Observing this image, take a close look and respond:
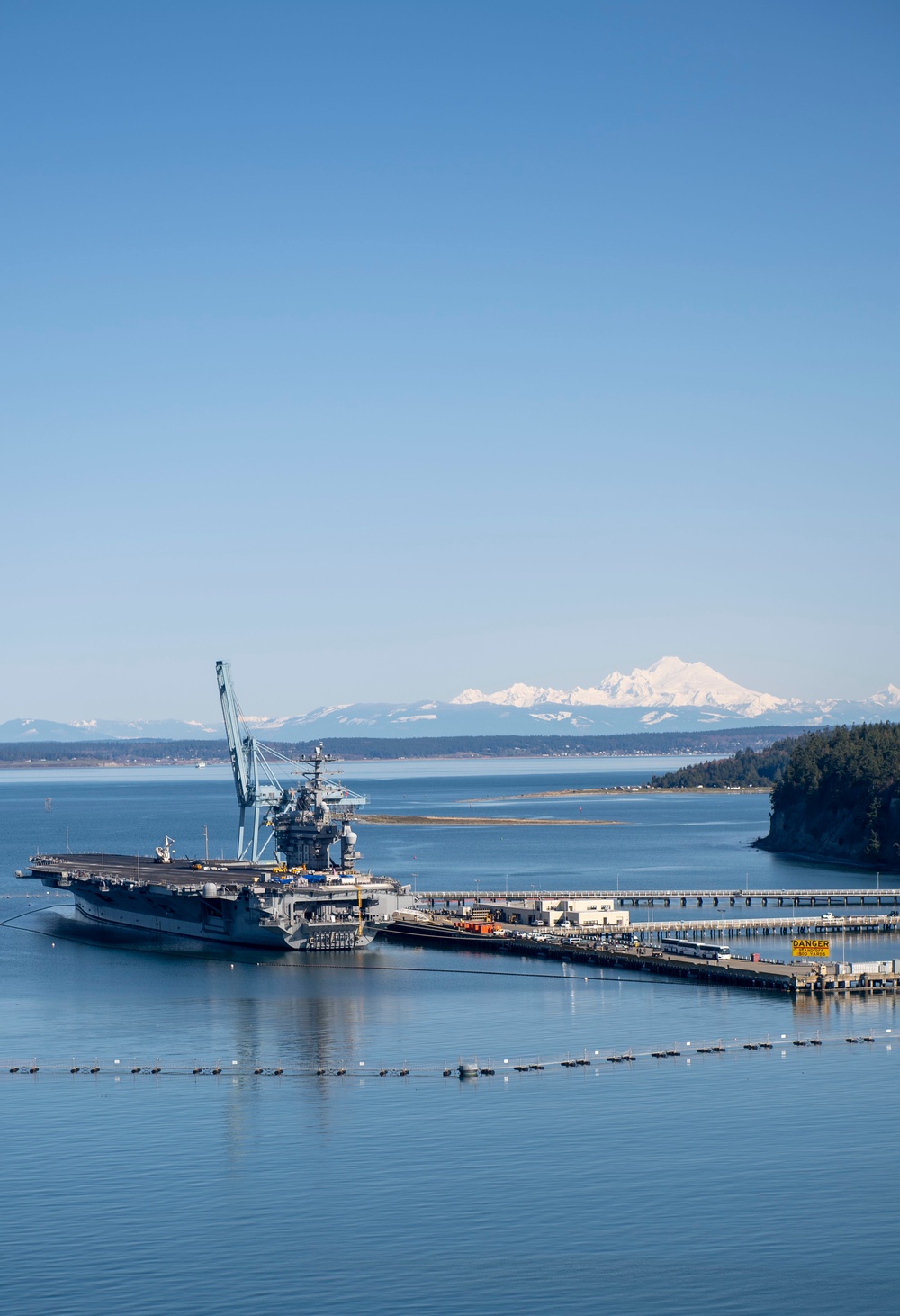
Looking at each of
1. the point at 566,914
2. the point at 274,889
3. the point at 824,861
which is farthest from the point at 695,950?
the point at 824,861

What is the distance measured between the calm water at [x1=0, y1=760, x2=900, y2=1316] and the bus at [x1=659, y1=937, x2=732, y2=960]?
5.58m

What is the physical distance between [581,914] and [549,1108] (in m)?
46.6

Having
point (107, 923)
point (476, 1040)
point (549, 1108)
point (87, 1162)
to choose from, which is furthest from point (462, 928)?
point (87, 1162)

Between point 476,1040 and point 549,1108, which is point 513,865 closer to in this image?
point 476,1040

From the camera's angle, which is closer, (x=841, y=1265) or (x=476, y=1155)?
(x=841, y=1265)

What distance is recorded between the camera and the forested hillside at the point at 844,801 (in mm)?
148500

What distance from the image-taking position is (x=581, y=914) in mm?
100625

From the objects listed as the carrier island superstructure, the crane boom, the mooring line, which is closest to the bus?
the mooring line

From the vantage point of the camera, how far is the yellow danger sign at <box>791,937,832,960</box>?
83.1m

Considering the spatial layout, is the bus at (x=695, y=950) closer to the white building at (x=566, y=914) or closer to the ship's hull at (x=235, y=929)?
the white building at (x=566, y=914)

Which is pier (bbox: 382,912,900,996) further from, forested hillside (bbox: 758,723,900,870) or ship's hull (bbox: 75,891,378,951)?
forested hillside (bbox: 758,723,900,870)

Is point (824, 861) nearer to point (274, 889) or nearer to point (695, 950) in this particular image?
point (695, 950)

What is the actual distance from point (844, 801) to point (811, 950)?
7758 centimetres

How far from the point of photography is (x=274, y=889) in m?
92.6
